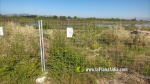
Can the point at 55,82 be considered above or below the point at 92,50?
below

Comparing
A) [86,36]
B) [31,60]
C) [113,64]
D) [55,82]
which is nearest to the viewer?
[55,82]

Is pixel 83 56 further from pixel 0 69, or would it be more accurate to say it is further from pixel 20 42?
pixel 0 69

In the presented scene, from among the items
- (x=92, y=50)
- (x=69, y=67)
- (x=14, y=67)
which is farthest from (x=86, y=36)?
(x=14, y=67)

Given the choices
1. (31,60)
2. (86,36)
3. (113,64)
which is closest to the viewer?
(31,60)

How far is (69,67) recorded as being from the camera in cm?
394

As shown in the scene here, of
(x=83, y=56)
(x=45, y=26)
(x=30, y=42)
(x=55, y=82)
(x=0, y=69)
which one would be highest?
(x=45, y=26)

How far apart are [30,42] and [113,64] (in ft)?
7.25

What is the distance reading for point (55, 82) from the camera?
12.2 feet

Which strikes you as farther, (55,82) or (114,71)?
(114,71)

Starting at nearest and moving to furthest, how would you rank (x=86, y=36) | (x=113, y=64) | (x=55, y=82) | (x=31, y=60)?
(x=55, y=82), (x=31, y=60), (x=113, y=64), (x=86, y=36)

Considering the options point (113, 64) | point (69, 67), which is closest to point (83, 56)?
point (69, 67)

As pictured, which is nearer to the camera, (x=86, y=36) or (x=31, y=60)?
(x=31, y=60)

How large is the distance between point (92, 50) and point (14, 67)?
2292mm

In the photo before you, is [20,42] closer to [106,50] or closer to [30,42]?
[30,42]
